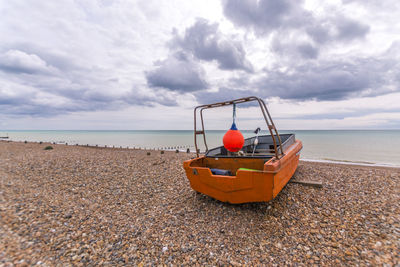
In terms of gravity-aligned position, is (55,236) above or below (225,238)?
above

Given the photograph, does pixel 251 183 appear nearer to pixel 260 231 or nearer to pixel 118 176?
pixel 260 231

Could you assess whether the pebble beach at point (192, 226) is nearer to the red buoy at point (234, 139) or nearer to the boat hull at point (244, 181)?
the boat hull at point (244, 181)

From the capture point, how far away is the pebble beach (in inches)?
119

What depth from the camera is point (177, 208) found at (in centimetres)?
488

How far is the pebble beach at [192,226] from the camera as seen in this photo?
303 centimetres

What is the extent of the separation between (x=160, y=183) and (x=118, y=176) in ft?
6.91

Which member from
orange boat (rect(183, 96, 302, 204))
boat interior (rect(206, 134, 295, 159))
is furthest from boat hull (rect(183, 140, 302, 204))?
boat interior (rect(206, 134, 295, 159))

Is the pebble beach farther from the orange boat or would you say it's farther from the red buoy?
the red buoy

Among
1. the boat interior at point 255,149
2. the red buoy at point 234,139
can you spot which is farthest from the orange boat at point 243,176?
the red buoy at point 234,139

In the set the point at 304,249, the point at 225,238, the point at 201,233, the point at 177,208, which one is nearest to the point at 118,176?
the point at 177,208

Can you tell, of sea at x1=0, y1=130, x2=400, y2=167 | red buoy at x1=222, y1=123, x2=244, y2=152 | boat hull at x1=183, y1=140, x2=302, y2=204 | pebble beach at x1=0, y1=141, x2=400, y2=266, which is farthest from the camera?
sea at x1=0, y1=130, x2=400, y2=167

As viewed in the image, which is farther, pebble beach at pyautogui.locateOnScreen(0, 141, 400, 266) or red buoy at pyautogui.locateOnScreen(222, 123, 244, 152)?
red buoy at pyautogui.locateOnScreen(222, 123, 244, 152)

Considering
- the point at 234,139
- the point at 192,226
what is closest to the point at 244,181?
the point at 234,139

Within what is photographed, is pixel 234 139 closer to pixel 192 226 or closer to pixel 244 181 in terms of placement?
pixel 244 181
